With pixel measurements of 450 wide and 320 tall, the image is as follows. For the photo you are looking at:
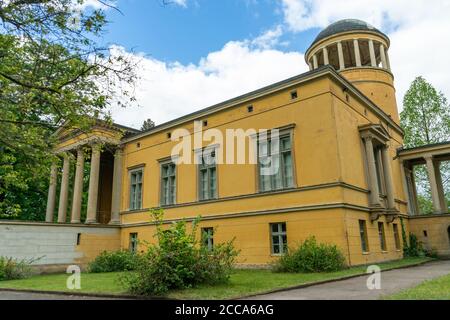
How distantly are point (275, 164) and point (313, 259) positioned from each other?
544 centimetres

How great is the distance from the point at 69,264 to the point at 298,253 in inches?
583

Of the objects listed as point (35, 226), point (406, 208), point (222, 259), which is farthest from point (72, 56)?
point (406, 208)

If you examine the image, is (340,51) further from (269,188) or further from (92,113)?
(92,113)

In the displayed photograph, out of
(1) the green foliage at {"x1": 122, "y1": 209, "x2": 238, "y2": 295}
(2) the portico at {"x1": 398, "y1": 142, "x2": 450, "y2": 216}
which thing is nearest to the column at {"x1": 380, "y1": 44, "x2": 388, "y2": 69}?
(2) the portico at {"x1": 398, "y1": 142, "x2": 450, "y2": 216}

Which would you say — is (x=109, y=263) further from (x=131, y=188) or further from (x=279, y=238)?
(x=279, y=238)

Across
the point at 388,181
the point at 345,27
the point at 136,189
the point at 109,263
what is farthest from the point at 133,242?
the point at 345,27

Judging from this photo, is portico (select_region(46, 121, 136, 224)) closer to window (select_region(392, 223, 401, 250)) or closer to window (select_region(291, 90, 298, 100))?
window (select_region(291, 90, 298, 100))

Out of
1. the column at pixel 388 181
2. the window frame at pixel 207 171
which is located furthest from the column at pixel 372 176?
the window frame at pixel 207 171

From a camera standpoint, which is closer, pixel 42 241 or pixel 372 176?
pixel 372 176

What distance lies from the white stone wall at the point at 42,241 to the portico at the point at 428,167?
22241 mm

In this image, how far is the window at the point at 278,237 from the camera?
16.2 metres

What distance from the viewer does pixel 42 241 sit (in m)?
20.4

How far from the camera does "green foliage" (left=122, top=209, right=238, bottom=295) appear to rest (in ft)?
29.8

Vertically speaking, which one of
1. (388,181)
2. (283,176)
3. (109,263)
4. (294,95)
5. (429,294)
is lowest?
(429,294)
